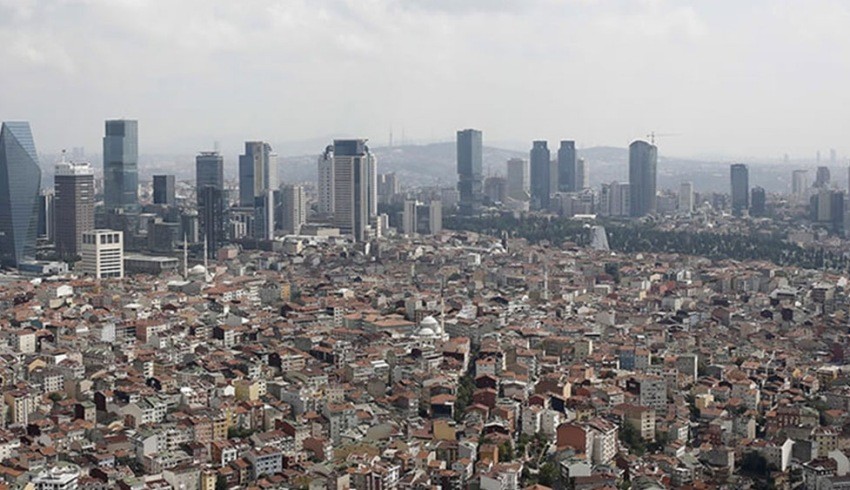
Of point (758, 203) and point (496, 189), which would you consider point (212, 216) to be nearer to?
point (496, 189)

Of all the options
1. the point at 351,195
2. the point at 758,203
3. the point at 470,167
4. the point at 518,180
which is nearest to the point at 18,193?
the point at 351,195

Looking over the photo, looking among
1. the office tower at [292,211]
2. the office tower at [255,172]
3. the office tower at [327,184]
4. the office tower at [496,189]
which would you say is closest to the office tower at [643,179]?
the office tower at [496,189]

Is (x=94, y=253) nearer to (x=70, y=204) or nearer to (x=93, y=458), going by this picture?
(x=70, y=204)

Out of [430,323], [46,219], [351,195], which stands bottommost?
[430,323]

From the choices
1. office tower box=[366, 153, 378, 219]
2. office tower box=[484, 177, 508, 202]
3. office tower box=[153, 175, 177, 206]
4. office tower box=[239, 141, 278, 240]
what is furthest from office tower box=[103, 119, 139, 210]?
office tower box=[484, 177, 508, 202]

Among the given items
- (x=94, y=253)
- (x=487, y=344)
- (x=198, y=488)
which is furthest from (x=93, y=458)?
(x=94, y=253)
